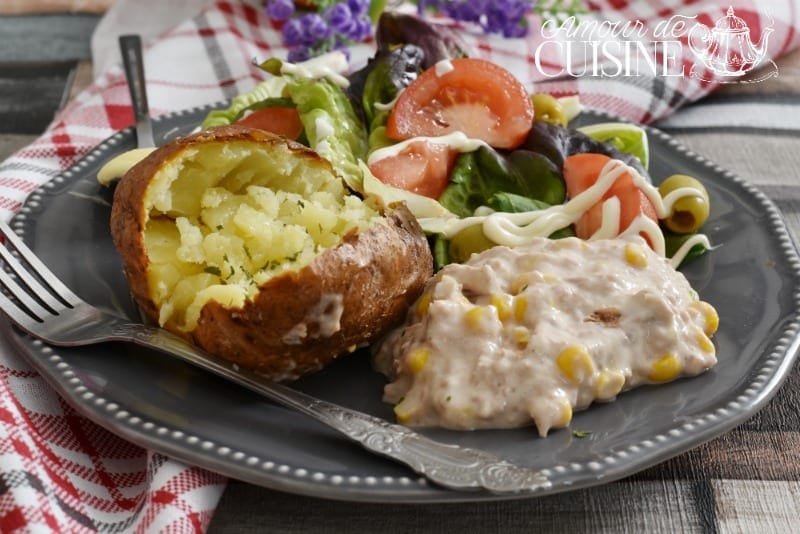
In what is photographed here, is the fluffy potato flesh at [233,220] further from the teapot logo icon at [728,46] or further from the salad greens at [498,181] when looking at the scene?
the teapot logo icon at [728,46]

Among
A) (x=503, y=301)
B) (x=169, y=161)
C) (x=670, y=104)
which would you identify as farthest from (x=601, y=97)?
(x=169, y=161)

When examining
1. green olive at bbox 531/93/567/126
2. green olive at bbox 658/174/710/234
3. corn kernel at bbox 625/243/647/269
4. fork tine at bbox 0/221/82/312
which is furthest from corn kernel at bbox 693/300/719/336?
fork tine at bbox 0/221/82/312

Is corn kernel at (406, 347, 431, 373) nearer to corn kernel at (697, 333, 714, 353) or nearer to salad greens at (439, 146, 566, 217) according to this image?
corn kernel at (697, 333, 714, 353)

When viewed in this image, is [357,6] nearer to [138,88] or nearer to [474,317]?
[138,88]

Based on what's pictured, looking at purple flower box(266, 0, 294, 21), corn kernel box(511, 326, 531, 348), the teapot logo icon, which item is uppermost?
corn kernel box(511, 326, 531, 348)

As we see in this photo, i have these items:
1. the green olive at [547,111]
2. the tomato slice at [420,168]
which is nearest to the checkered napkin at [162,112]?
the green olive at [547,111]
